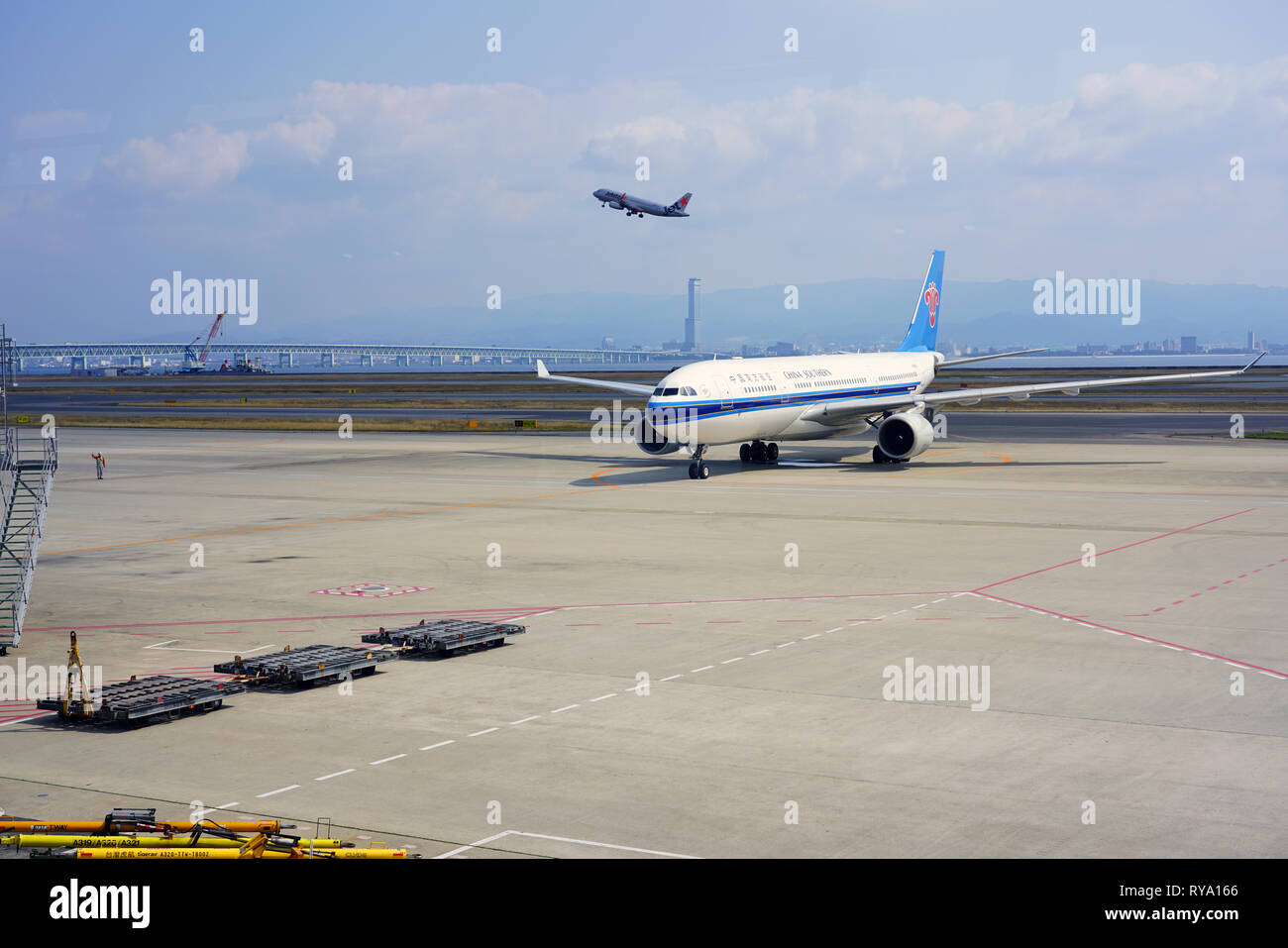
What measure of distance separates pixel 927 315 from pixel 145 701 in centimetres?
5823

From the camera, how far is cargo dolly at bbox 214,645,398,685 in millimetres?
19984

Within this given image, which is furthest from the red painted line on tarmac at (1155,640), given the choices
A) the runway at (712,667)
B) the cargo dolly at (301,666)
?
the cargo dolly at (301,666)

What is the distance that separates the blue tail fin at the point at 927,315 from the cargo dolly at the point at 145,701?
55.0 metres

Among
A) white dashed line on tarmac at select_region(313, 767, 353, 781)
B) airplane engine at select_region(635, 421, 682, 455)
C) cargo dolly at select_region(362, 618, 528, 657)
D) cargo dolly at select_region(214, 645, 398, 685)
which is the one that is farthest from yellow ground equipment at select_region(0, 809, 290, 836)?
airplane engine at select_region(635, 421, 682, 455)

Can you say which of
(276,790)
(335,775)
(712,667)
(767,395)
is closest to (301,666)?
(335,775)

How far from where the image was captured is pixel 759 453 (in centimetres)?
5791

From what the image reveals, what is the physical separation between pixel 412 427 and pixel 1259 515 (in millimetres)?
60548

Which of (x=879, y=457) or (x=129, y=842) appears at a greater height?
(x=879, y=457)

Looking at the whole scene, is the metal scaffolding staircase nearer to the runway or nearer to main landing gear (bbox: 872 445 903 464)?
the runway

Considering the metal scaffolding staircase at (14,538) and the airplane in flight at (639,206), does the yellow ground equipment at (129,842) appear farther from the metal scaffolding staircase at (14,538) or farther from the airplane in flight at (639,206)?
the airplane in flight at (639,206)

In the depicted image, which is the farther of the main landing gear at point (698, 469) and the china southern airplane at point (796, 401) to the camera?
the main landing gear at point (698, 469)

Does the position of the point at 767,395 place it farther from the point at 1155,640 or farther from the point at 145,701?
the point at 145,701

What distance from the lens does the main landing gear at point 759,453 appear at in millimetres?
57688

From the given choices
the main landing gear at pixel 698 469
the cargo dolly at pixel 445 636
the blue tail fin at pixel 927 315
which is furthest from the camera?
the blue tail fin at pixel 927 315
